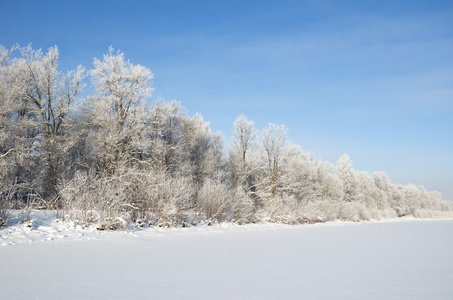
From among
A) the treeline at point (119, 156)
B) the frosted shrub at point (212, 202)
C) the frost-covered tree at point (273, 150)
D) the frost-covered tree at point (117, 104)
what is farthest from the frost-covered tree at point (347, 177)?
the frost-covered tree at point (117, 104)

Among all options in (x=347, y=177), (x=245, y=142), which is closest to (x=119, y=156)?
(x=245, y=142)

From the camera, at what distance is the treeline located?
16.4 metres

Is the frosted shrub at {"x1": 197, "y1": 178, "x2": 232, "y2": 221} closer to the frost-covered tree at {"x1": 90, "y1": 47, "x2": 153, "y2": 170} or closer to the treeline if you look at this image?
the treeline

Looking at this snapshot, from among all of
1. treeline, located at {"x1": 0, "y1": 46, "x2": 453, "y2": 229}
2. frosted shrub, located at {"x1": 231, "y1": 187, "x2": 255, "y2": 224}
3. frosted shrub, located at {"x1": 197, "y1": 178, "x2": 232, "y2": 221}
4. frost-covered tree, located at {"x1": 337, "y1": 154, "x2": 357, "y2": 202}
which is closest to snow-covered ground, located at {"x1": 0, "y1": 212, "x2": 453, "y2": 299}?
treeline, located at {"x1": 0, "y1": 46, "x2": 453, "y2": 229}

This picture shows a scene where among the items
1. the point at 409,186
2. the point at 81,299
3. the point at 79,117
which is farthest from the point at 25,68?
the point at 409,186

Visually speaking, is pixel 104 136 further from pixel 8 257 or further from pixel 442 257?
pixel 442 257

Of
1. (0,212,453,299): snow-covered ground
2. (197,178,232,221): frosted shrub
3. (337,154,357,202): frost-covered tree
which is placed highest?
(337,154,357,202): frost-covered tree

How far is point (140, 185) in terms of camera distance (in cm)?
1767

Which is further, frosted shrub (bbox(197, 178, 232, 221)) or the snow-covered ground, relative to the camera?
frosted shrub (bbox(197, 178, 232, 221))

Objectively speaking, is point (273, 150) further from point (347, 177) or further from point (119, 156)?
point (347, 177)

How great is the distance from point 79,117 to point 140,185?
13.8 m

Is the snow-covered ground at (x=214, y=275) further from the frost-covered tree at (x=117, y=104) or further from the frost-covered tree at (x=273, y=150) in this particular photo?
the frost-covered tree at (x=273, y=150)

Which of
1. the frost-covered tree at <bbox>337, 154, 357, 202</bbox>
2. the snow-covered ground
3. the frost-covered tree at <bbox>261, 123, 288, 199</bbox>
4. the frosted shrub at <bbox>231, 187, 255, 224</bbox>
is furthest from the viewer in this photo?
the frost-covered tree at <bbox>337, 154, 357, 202</bbox>

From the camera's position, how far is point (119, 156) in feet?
70.9
